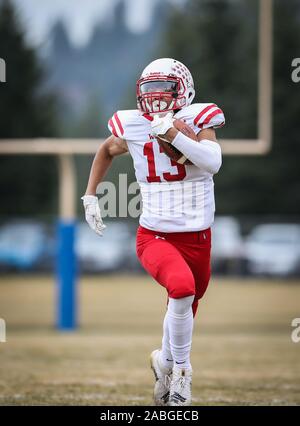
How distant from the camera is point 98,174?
4297 millimetres

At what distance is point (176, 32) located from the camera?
9.20m

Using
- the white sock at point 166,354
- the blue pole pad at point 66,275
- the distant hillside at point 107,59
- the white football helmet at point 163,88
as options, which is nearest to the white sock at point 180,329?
the white sock at point 166,354

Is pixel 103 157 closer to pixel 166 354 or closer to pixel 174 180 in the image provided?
pixel 174 180

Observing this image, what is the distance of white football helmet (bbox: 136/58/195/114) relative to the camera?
3.93 meters

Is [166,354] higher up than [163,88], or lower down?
lower down

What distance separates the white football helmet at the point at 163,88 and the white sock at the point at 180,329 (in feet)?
2.66

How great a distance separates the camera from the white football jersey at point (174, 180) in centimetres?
400

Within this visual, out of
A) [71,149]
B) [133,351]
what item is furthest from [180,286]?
[71,149]

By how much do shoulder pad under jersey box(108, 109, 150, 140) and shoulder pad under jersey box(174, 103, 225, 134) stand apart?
0.55 ft

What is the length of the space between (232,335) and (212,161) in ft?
16.7

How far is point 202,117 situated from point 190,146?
240 millimetres

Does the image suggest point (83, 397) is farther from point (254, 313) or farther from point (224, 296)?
point (224, 296)

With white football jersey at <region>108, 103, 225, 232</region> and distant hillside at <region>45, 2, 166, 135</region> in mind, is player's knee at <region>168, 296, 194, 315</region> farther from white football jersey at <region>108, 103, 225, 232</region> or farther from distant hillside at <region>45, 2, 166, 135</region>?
distant hillside at <region>45, 2, 166, 135</region>

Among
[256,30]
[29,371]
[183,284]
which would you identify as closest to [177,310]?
[183,284]
